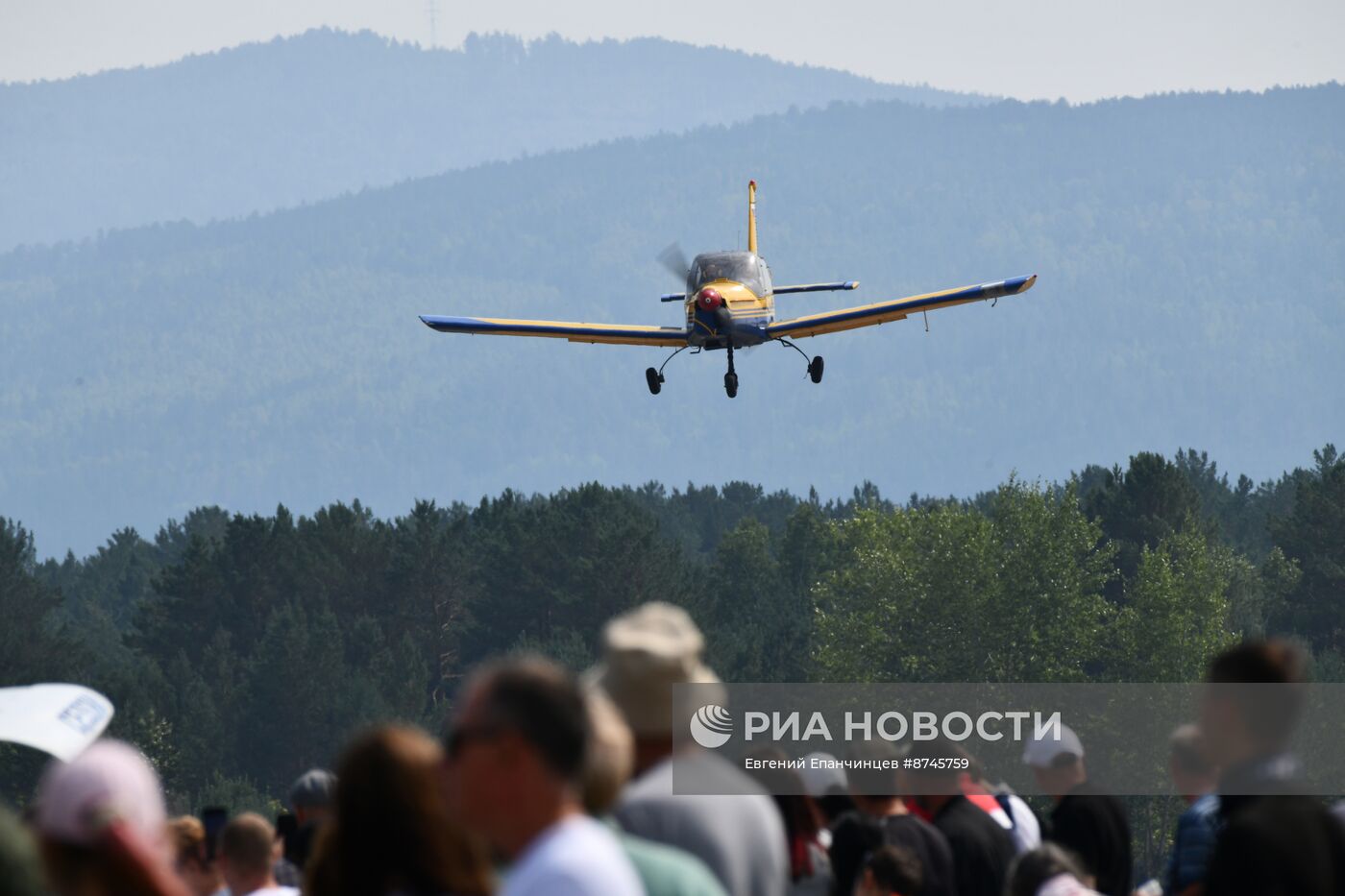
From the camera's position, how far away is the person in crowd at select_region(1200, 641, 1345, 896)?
21.9 ft

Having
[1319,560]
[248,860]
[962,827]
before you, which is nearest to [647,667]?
[248,860]

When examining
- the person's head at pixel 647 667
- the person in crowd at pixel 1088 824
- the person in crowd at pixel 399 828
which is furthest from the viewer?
the person in crowd at pixel 1088 824

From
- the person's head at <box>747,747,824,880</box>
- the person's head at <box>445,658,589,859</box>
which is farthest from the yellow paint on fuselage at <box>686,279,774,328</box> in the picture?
Answer: the person's head at <box>445,658,589,859</box>

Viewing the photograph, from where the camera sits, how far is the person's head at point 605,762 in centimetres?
648

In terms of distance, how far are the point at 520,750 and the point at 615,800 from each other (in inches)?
43.6

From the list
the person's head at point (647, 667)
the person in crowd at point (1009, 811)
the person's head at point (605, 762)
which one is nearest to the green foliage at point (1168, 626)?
the person in crowd at point (1009, 811)

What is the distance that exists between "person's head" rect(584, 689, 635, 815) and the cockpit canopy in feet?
116

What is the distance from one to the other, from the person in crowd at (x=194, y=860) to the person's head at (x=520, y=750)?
479cm

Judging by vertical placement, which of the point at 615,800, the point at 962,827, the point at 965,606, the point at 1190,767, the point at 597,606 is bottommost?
the point at 597,606

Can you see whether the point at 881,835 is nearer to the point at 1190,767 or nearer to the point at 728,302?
the point at 1190,767

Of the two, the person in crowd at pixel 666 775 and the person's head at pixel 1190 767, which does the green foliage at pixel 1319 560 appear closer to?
the person's head at pixel 1190 767

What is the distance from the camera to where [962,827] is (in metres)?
11.3

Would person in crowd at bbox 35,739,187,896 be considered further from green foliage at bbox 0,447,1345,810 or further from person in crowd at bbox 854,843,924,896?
green foliage at bbox 0,447,1345,810

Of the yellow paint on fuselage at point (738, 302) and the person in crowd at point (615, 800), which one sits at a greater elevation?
the person in crowd at point (615, 800)
